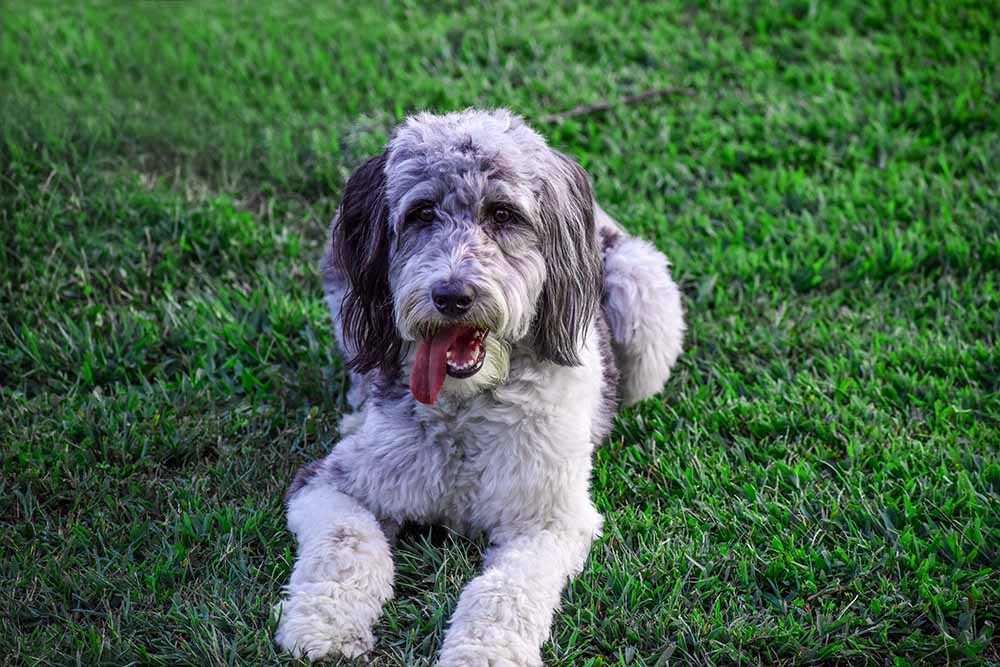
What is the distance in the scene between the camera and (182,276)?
20.2 feet

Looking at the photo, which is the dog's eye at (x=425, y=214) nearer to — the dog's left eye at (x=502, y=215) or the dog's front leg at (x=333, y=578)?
the dog's left eye at (x=502, y=215)

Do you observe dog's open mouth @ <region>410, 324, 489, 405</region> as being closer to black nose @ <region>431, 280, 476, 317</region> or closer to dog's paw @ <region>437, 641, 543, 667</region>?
black nose @ <region>431, 280, 476, 317</region>

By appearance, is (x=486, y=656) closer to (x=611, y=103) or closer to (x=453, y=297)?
(x=453, y=297)

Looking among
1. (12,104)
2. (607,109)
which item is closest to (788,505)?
(607,109)

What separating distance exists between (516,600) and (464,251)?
1263mm

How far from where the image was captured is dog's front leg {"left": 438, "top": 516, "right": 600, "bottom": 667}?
142 inches

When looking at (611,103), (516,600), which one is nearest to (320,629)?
(516,600)

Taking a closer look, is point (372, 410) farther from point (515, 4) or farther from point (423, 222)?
point (515, 4)

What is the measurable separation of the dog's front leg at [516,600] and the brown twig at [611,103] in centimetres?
410

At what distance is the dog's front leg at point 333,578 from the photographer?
370 cm

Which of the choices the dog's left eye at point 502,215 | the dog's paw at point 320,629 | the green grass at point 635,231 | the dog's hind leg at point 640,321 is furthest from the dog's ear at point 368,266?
the dog's hind leg at point 640,321

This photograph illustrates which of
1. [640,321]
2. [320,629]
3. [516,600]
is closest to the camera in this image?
[320,629]

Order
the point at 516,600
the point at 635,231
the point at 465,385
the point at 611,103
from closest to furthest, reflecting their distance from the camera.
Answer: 1. the point at 516,600
2. the point at 465,385
3. the point at 635,231
4. the point at 611,103

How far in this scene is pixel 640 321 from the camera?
5.15 meters
